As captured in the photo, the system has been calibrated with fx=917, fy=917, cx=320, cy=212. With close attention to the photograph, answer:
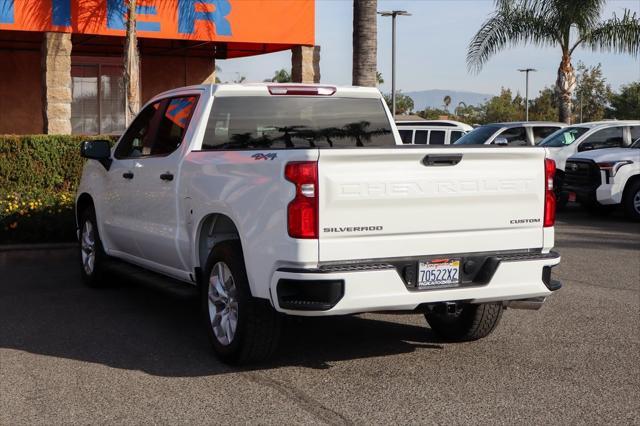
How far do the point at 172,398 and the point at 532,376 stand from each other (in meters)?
2.40

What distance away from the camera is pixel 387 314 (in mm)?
8234

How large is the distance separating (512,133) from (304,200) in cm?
1510

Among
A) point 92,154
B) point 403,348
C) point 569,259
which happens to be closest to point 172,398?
point 403,348

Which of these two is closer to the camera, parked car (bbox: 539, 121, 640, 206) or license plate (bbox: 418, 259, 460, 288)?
license plate (bbox: 418, 259, 460, 288)

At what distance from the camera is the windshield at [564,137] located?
755 inches

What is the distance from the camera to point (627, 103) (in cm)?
6612

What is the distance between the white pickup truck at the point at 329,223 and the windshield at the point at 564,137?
41.1ft

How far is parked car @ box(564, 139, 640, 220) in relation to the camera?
16797mm

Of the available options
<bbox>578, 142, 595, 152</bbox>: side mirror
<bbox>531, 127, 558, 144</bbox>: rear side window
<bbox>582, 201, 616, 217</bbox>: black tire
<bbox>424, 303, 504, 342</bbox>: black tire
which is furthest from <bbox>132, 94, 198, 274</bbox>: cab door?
<bbox>531, 127, 558, 144</bbox>: rear side window

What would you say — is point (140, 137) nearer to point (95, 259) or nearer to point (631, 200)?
point (95, 259)

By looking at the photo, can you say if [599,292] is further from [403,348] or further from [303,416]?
[303,416]

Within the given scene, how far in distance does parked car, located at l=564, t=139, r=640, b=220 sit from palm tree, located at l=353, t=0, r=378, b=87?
4.41 m

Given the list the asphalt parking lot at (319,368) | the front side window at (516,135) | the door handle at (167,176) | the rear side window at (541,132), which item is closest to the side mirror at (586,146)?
the front side window at (516,135)

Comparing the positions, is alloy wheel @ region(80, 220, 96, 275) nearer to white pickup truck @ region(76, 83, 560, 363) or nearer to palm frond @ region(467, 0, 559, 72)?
white pickup truck @ region(76, 83, 560, 363)
